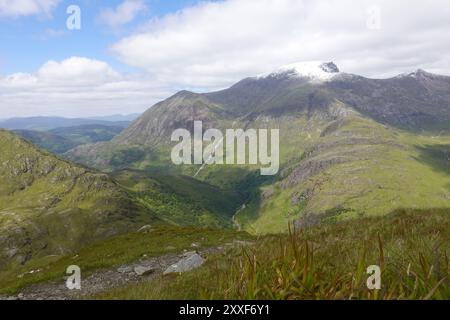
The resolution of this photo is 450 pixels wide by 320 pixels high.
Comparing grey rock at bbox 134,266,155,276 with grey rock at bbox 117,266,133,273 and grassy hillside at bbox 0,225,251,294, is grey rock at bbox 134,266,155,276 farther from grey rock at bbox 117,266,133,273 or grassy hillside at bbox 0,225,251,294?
grassy hillside at bbox 0,225,251,294

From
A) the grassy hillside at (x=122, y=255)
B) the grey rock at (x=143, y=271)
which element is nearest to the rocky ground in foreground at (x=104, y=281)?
the grey rock at (x=143, y=271)

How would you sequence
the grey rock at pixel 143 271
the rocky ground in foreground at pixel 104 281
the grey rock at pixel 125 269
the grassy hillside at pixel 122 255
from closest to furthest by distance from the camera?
the rocky ground in foreground at pixel 104 281 → the grey rock at pixel 143 271 → the grey rock at pixel 125 269 → the grassy hillside at pixel 122 255

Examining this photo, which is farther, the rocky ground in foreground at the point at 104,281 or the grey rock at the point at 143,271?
the grey rock at the point at 143,271

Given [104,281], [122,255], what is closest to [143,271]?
[104,281]

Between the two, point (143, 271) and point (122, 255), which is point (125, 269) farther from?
point (122, 255)

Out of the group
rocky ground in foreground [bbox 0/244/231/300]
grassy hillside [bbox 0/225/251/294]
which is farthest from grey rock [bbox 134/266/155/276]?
grassy hillside [bbox 0/225/251/294]

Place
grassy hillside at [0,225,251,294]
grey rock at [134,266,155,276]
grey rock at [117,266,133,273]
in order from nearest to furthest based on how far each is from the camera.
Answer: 1. grey rock at [134,266,155,276]
2. grey rock at [117,266,133,273]
3. grassy hillside at [0,225,251,294]

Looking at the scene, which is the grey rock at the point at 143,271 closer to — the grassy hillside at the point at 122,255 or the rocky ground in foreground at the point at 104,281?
the rocky ground in foreground at the point at 104,281

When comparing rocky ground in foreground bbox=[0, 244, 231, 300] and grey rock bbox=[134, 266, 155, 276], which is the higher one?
grey rock bbox=[134, 266, 155, 276]

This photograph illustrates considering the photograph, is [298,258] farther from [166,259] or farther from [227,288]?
[166,259]

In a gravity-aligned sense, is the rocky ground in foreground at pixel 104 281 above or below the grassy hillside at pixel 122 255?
above
